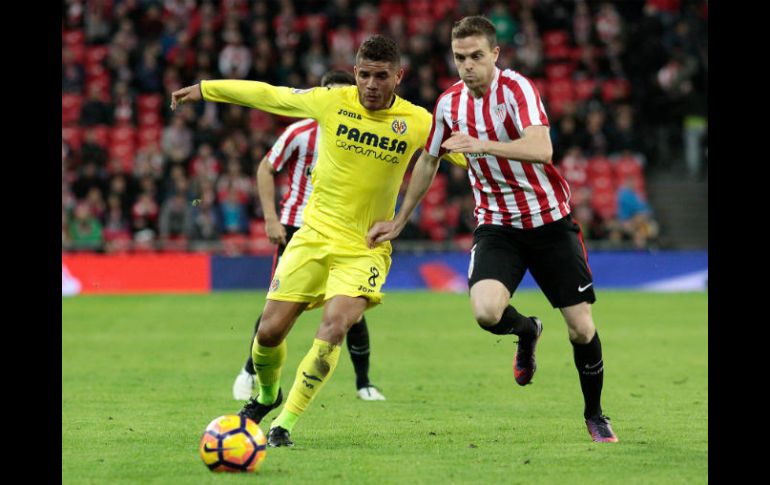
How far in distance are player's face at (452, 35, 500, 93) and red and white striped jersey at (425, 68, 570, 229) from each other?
0.12m

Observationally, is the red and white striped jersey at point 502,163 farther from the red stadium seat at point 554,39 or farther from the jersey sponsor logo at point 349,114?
the red stadium seat at point 554,39

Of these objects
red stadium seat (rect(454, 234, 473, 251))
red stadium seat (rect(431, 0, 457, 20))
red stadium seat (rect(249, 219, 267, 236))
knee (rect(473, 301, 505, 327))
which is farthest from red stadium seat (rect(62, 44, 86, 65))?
knee (rect(473, 301, 505, 327))

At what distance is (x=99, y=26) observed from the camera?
25016mm

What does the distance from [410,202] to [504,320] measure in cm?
99

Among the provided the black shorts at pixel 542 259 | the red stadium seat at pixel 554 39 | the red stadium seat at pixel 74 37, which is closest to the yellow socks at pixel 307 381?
the black shorts at pixel 542 259

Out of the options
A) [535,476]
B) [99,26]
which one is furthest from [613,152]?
[535,476]

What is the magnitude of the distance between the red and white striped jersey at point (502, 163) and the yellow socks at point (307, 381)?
1.42 meters

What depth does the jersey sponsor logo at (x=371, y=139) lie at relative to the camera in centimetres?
780

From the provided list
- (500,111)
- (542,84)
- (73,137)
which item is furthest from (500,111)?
(542,84)

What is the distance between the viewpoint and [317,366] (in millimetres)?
7496

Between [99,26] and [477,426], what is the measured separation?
18772 millimetres

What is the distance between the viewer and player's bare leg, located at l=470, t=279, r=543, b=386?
24.9 ft

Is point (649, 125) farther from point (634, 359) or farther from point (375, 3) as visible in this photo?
point (634, 359)

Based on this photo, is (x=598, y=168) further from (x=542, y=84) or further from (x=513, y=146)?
(x=513, y=146)
